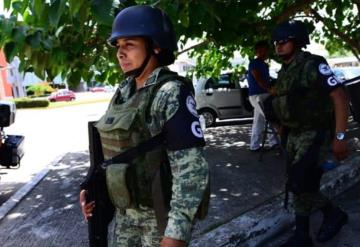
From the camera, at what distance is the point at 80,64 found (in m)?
3.27

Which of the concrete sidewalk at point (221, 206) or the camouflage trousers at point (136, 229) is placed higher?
the camouflage trousers at point (136, 229)

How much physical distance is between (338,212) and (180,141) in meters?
2.48

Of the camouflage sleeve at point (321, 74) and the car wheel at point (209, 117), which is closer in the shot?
the camouflage sleeve at point (321, 74)

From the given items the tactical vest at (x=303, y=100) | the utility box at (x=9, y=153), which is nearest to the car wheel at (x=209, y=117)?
the utility box at (x=9, y=153)

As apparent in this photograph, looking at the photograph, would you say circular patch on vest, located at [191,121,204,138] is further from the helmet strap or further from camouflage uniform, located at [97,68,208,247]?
the helmet strap

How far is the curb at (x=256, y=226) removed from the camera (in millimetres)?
3531

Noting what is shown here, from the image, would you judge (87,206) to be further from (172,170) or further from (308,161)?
(308,161)

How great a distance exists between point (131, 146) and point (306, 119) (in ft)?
6.19

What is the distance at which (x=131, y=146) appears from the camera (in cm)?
177

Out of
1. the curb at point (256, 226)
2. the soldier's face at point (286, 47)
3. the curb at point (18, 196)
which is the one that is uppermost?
the soldier's face at point (286, 47)

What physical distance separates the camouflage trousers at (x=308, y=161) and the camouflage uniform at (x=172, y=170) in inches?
69.1

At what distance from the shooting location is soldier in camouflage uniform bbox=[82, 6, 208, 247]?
1.61 m

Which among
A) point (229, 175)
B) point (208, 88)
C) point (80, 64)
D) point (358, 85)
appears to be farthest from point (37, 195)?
point (208, 88)

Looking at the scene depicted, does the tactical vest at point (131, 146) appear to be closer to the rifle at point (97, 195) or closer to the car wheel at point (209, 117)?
the rifle at point (97, 195)
